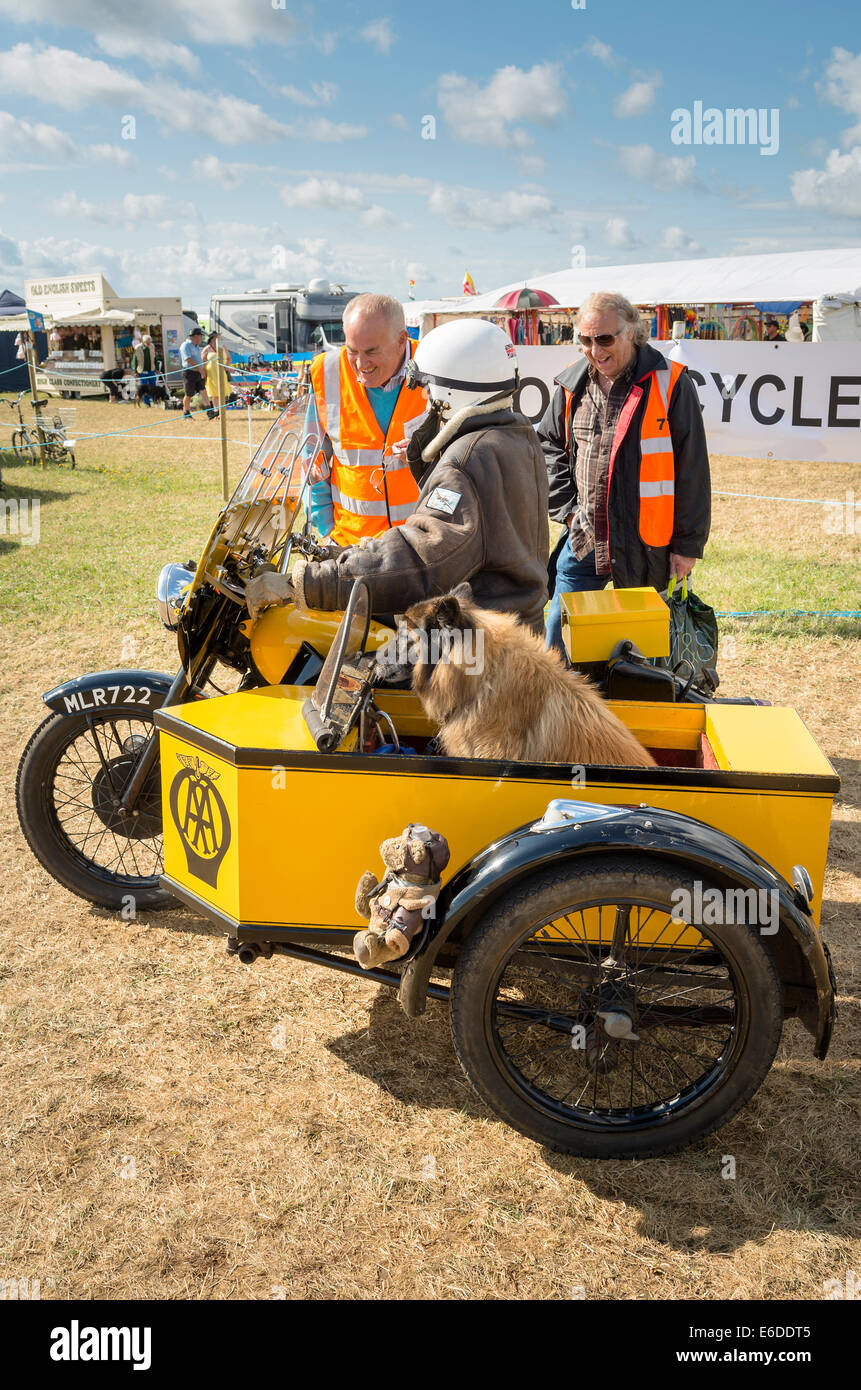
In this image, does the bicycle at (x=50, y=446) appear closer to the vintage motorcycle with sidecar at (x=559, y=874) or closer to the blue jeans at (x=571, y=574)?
the blue jeans at (x=571, y=574)

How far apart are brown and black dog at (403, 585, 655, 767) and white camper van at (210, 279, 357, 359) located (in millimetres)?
30904

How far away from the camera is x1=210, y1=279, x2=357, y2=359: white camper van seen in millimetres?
31438

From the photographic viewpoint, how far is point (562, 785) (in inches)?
94.0

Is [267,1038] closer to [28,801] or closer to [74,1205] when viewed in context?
[74,1205]

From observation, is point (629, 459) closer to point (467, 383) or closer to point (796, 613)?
point (467, 383)

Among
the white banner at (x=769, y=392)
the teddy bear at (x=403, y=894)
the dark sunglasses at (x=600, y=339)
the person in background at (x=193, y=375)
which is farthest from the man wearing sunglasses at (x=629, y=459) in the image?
the person in background at (x=193, y=375)

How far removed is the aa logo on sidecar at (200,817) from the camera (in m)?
2.58

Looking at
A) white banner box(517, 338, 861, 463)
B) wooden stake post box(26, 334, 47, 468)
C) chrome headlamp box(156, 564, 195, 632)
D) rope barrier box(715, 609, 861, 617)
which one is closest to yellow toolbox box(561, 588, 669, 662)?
chrome headlamp box(156, 564, 195, 632)

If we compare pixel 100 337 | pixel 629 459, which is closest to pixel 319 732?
pixel 629 459

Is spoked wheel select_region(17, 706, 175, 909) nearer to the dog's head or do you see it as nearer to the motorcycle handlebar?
the motorcycle handlebar

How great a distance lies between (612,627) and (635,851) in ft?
3.89

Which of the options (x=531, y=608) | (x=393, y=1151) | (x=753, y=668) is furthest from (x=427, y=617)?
(x=753, y=668)

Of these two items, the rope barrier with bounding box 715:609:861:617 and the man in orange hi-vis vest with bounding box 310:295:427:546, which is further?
the rope barrier with bounding box 715:609:861:617

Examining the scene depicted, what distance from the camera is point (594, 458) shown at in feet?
14.4
